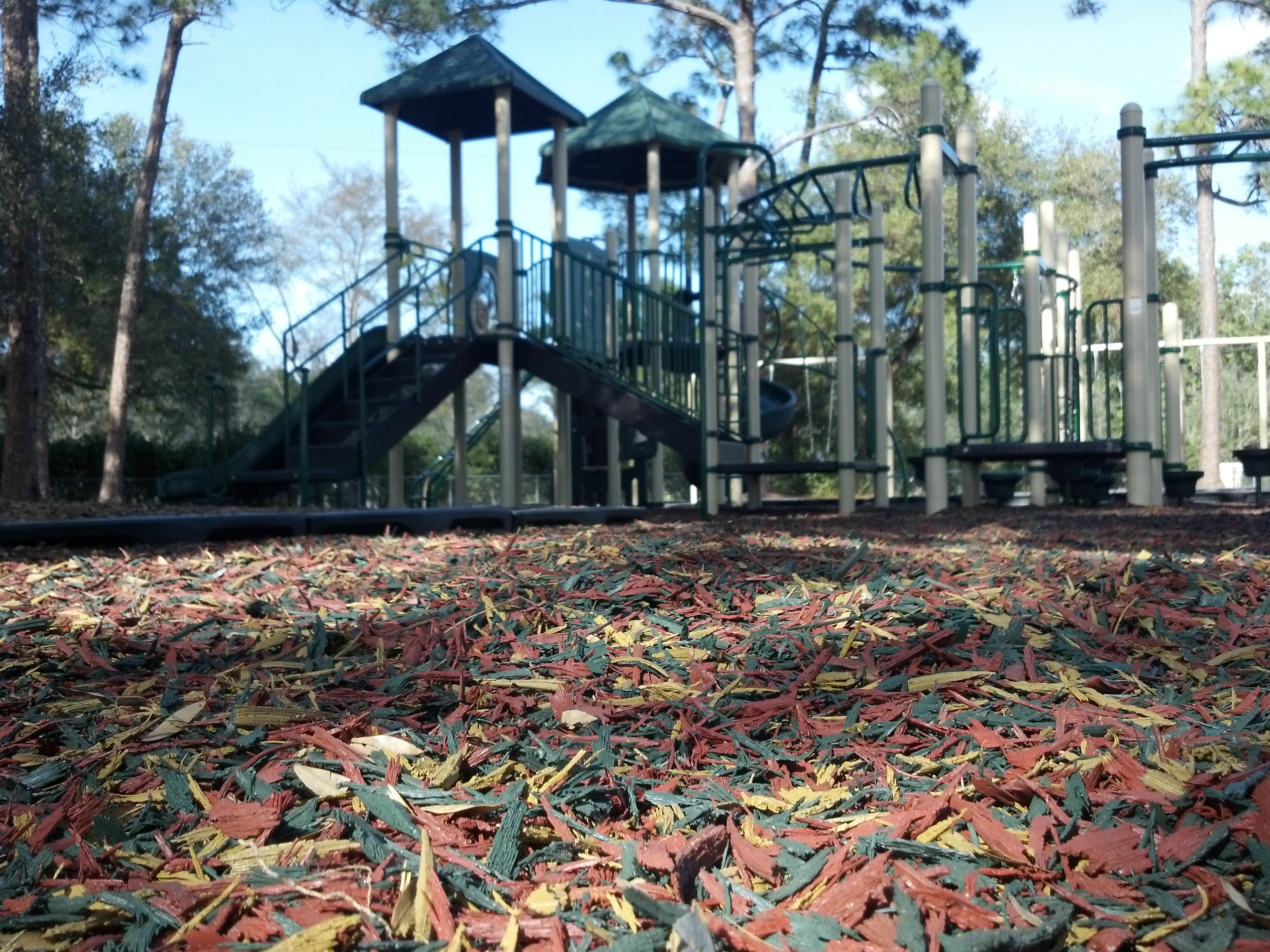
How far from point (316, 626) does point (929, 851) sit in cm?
205

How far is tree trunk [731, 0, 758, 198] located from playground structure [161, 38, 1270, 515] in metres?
3.84

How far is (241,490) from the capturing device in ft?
41.1

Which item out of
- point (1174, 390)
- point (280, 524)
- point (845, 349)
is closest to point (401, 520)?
point (280, 524)

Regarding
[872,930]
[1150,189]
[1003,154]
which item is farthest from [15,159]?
[1003,154]

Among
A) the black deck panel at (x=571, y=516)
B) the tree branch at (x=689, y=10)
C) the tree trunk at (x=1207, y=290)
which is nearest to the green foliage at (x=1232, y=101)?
the tree trunk at (x=1207, y=290)

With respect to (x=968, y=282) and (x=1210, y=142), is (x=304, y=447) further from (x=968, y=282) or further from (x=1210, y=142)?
(x=1210, y=142)

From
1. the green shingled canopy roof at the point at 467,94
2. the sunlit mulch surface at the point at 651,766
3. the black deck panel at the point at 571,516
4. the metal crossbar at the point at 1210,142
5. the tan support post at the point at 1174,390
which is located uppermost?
the green shingled canopy roof at the point at 467,94

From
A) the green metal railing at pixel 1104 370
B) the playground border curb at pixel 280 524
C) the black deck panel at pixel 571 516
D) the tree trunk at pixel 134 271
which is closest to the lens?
the playground border curb at pixel 280 524

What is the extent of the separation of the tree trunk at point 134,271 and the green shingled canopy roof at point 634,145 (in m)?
5.70

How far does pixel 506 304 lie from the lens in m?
12.5

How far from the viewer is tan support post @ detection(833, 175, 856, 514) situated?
10.3 m

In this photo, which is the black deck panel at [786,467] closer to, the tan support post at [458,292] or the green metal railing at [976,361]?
the green metal railing at [976,361]

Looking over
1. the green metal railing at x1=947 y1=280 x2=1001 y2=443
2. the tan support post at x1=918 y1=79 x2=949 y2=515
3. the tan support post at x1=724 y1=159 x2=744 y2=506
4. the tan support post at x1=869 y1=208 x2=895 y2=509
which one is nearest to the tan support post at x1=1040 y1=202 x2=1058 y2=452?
the green metal railing at x1=947 y1=280 x2=1001 y2=443

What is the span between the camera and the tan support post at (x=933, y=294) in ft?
31.5
